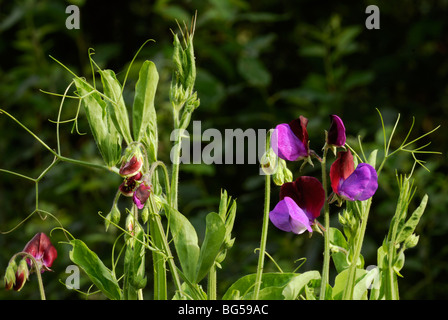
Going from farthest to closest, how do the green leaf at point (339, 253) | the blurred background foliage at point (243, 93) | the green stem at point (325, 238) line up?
the blurred background foliage at point (243, 93), the green leaf at point (339, 253), the green stem at point (325, 238)

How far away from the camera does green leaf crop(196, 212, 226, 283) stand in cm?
46

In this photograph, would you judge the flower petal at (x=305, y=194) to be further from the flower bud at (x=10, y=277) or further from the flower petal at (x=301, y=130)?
the flower bud at (x=10, y=277)

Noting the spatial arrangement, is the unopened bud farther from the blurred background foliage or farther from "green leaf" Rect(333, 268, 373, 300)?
the blurred background foliage

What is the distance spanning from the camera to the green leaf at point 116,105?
0.48 metres

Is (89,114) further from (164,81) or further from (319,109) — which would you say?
(319,109)

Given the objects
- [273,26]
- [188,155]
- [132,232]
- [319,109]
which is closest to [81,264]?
[132,232]

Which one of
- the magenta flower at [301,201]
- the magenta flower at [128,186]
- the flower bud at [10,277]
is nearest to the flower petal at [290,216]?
the magenta flower at [301,201]

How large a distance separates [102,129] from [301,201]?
16 centimetres

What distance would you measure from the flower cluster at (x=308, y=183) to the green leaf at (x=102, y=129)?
0.41ft

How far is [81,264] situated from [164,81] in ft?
3.80

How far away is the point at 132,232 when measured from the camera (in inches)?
19.6

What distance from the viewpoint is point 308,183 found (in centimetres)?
46

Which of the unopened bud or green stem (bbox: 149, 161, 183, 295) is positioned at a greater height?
the unopened bud

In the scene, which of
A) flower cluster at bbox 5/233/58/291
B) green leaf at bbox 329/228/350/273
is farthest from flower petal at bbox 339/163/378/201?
flower cluster at bbox 5/233/58/291
